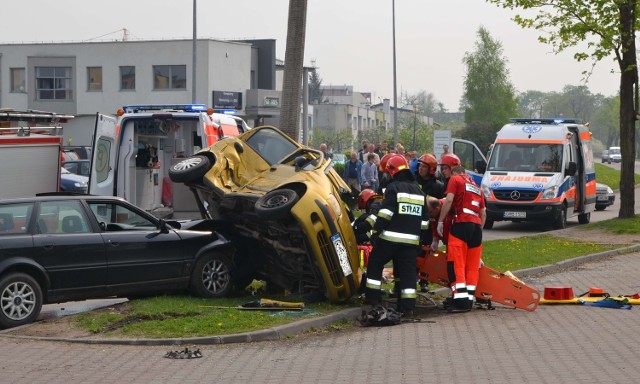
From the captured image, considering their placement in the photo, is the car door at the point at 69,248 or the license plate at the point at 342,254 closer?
the car door at the point at 69,248

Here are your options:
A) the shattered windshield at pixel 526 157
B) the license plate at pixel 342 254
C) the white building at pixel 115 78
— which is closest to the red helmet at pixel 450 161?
the license plate at pixel 342 254

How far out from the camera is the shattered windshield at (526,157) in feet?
80.8

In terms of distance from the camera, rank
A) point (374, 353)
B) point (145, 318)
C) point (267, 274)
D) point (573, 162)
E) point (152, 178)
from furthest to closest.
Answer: point (573, 162) → point (152, 178) → point (267, 274) → point (145, 318) → point (374, 353)

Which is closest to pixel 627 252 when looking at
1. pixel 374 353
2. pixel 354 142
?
pixel 374 353

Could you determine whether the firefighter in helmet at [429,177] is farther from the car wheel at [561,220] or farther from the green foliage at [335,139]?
the green foliage at [335,139]

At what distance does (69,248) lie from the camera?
11.4 m

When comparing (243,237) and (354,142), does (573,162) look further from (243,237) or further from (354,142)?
(354,142)

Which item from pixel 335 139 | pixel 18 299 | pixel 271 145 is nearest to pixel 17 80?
pixel 335 139

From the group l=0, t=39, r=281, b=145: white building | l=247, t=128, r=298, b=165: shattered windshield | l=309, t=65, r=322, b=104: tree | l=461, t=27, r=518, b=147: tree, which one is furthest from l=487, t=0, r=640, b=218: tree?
l=309, t=65, r=322, b=104: tree

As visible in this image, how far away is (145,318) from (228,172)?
2604 millimetres

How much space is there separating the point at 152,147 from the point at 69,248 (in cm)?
673

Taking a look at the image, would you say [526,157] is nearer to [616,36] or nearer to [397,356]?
[616,36]

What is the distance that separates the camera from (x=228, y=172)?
12.9m

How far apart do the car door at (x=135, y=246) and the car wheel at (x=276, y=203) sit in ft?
4.96
